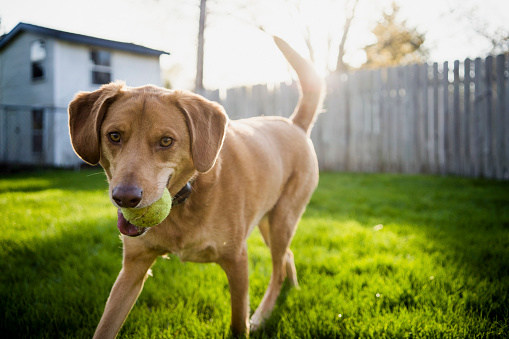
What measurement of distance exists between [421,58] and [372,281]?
23947mm

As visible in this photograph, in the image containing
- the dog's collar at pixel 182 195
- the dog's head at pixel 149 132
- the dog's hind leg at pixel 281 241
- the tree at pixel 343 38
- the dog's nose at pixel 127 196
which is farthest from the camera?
the tree at pixel 343 38

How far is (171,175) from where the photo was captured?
201cm

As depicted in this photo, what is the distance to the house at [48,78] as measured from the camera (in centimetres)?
1512

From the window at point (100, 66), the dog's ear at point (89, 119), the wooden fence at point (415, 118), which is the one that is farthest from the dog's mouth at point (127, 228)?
the window at point (100, 66)

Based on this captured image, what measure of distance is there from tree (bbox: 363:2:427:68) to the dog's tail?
20390 mm

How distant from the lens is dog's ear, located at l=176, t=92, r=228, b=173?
2002mm

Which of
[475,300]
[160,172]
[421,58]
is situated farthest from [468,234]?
[421,58]

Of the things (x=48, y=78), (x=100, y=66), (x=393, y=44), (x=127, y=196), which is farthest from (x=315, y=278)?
(x=393, y=44)

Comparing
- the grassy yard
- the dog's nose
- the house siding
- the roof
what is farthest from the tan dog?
the roof

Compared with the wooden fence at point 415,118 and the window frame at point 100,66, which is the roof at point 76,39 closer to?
the window frame at point 100,66

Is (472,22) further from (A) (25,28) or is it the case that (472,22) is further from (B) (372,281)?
(A) (25,28)

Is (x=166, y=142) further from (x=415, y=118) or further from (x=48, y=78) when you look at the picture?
(x=48, y=78)

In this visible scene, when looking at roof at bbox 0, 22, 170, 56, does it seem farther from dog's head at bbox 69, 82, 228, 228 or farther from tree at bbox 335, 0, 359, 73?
dog's head at bbox 69, 82, 228, 228

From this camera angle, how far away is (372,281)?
9.72 feet
